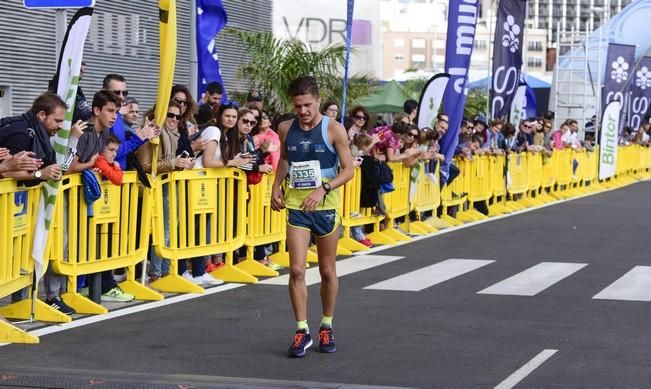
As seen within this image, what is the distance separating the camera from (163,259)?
498 inches

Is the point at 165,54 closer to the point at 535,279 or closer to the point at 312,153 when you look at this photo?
the point at 312,153

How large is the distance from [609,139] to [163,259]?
23.4 metres

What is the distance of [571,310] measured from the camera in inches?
438

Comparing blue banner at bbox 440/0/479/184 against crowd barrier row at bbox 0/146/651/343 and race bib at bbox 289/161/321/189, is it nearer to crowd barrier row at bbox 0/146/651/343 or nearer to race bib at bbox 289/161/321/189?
crowd barrier row at bbox 0/146/651/343

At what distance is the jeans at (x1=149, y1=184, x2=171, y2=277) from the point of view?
12391 mm

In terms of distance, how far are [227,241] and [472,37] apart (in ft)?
30.4

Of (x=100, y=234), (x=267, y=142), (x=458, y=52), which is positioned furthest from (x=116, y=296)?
(x=458, y=52)

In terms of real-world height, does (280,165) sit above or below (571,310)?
above

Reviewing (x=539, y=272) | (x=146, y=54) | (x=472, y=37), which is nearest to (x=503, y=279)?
(x=539, y=272)

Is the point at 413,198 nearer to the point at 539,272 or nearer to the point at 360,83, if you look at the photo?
the point at 539,272

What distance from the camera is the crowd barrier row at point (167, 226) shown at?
9.97 m

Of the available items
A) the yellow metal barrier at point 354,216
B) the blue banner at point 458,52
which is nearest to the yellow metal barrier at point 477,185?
the blue banner at point 458,52

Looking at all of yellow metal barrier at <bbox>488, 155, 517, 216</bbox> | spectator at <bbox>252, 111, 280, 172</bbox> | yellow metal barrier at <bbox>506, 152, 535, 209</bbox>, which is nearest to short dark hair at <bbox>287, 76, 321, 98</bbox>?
spectator at <bbox>252, 111, 280, 172</bbox>

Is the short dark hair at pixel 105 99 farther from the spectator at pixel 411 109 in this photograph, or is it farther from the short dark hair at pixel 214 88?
the spectator at pixel 411 109
